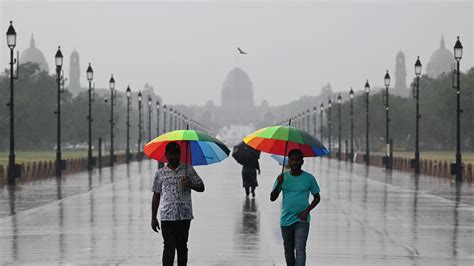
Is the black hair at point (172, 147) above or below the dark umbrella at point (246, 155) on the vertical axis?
above

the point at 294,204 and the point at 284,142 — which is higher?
the point at 284,142

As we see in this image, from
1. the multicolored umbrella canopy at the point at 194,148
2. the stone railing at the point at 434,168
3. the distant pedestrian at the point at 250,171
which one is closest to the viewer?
the multicolored umbrella canopy at the point at 194,148

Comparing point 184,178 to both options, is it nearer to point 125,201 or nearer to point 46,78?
point 125,201

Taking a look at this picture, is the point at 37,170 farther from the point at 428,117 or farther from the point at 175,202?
the point at 428,117

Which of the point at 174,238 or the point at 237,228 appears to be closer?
the point at 174,238

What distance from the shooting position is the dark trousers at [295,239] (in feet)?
42.5

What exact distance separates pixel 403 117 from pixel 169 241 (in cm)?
13075

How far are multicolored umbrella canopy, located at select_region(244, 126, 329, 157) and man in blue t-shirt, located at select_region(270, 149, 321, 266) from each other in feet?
1.88

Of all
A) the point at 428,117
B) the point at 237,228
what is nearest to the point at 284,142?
the point at 237,228

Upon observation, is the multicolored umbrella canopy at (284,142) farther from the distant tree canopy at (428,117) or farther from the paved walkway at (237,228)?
the distant tree canopy at (428,117)

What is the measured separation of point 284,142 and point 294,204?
1.22 metres

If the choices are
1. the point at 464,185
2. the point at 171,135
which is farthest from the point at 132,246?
the point at 464,185

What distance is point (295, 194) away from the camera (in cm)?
1314

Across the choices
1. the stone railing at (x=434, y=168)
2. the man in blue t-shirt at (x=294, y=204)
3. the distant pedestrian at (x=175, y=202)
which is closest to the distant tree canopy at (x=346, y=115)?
the stone railing at (x=434, y=168)
